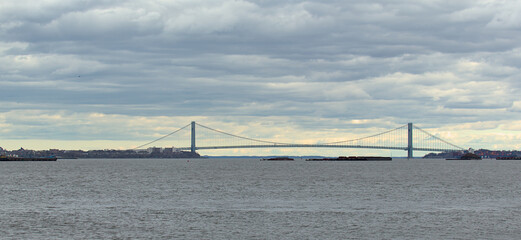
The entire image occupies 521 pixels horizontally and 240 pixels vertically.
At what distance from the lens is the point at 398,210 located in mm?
44219

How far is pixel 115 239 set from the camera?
32.1 m

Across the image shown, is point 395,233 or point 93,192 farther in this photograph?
point 93,192

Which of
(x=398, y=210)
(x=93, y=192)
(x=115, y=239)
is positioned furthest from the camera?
(x=93, y=192)

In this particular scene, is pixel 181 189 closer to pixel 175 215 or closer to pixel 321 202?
pixel 321 202

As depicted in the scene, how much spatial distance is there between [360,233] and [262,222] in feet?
21.7

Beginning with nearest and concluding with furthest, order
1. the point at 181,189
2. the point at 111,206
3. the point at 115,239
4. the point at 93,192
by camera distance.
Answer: the point at 115,239 < the point at 111,206 < the point at 93,192 < the point at 181,189

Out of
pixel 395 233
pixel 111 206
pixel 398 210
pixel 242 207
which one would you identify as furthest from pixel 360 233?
pixel 111 206

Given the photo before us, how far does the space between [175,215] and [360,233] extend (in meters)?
13.1

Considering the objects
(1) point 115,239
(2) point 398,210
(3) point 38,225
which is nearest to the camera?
(1) point 115,239

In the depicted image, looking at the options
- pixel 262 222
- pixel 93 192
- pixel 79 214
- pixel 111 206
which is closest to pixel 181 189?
pixel 93 192

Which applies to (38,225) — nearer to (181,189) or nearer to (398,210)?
(398,210)

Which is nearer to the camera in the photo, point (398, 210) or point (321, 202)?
point (398, 210)

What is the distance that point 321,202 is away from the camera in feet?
165

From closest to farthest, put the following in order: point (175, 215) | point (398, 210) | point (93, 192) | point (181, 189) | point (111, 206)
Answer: point (175, 215) → point (398, 210) → point (111, 206) → point (93, 192) → point (181, 189)
